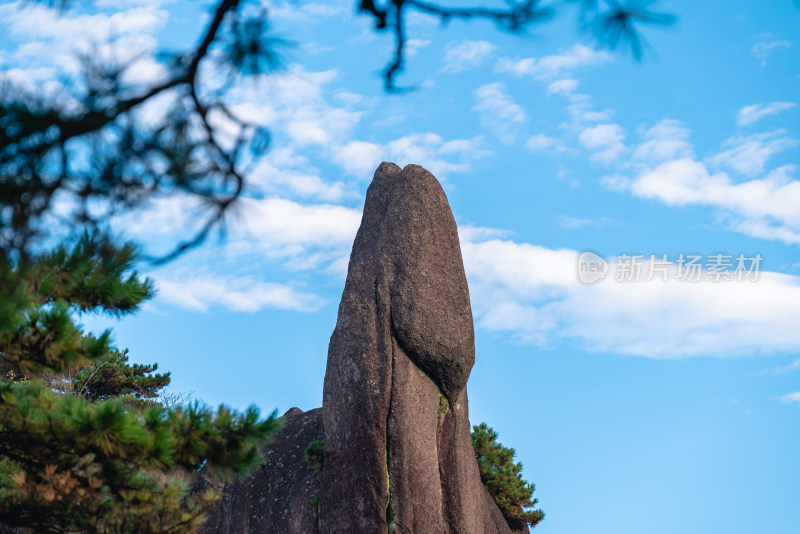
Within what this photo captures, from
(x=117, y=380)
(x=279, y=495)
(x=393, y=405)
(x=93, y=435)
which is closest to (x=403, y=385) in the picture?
(x=393, y=405)

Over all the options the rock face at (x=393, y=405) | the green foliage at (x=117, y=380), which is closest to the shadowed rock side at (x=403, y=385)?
the rock face at (x=393, y=405)

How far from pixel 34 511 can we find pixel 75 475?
42 centimetres

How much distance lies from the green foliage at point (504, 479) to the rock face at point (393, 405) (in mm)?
1485

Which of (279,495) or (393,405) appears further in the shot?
(279,495)

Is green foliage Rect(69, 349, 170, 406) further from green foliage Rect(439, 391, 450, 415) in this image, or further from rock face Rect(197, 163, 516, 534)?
green foliage Rect(439, 391, 450, 415)

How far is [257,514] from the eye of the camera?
38.6ft

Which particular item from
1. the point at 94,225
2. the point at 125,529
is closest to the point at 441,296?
the point at 125,529

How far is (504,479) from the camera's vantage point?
13703 millimetres

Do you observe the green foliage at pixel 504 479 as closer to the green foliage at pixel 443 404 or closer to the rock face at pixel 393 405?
the rock face at pixel 393 405

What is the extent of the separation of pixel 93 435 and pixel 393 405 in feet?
17.9

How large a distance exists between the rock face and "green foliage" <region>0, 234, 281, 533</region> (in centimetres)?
444

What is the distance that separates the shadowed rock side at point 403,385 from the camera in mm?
10602

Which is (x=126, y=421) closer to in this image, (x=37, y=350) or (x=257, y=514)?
(x=37, y=350)

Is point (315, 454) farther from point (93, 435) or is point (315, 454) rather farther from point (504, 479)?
point (93, 435)
